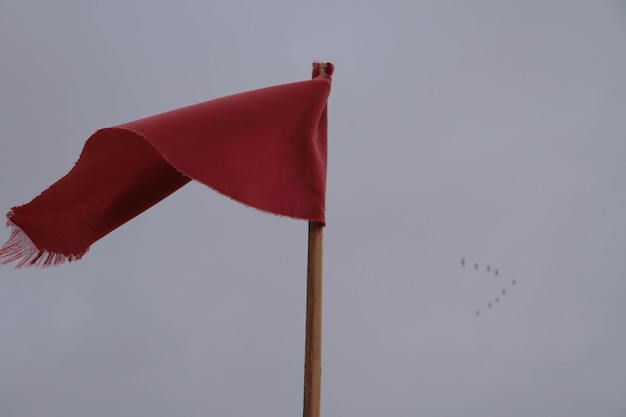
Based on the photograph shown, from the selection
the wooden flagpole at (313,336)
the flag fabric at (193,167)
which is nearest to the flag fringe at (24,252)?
the flag fabric at (193,167)

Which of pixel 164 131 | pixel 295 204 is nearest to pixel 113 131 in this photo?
pixel 164 131

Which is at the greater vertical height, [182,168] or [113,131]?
[113,131]

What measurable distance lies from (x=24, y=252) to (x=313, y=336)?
71cm

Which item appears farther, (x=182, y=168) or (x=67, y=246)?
(x=67, y=246)

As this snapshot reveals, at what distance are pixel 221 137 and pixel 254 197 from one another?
15 cm

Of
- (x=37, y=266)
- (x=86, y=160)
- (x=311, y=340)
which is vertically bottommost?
(x=311, y=340)

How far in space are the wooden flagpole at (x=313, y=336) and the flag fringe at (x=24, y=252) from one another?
23.5 inches

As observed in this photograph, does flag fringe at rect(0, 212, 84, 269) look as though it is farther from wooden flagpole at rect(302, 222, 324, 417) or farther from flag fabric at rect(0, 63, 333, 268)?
wooden flagpole at rect(302, 222, 324, 417)

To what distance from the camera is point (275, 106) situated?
170cm

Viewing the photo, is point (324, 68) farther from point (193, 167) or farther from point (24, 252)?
point (24, 252)

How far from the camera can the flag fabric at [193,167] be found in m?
1.63

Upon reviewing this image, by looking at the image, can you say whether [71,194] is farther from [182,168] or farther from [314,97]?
[314,97]

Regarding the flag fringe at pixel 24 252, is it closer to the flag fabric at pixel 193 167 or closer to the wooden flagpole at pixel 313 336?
the flag fabric at pixel 193 167

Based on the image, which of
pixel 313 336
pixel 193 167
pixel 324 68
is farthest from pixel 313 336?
pixel 324 68
